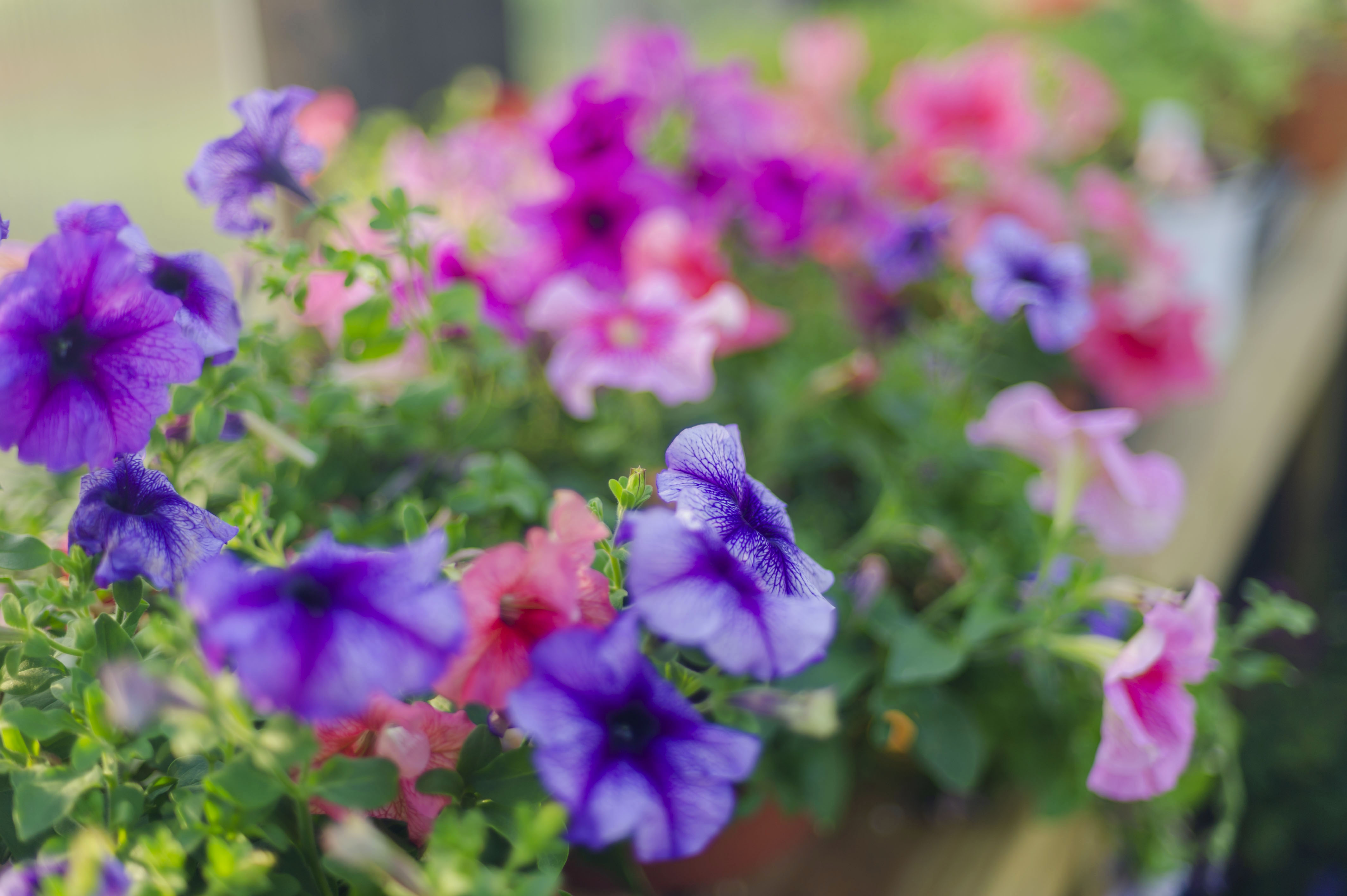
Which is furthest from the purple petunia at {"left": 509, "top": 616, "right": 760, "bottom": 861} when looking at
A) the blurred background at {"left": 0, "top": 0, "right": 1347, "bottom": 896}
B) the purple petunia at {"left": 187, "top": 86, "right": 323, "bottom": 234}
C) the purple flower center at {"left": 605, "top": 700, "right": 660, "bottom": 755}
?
the blurred background at {"left": 0, "top": 0, "right": 1347, "bottom": 896}

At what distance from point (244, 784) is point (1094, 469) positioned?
0.37 m

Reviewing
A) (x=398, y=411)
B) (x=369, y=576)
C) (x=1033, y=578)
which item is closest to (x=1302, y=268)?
(x=1033, y=578)

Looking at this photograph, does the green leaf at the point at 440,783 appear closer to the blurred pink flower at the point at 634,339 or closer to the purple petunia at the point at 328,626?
the purple petunia at the point at 328,626

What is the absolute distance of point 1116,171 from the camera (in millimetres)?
1058

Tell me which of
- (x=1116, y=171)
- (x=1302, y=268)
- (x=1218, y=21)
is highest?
(x=1218, y=21)

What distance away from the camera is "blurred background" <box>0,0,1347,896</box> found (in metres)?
0.82

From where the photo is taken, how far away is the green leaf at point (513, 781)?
0.26m

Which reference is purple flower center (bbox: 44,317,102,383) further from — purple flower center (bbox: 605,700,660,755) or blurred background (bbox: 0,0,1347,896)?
blurred background (bbox: 0,0,1347,896)

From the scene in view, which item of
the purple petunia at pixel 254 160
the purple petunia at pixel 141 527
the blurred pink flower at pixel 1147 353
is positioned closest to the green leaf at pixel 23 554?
the purple petunia at pixel 141 527

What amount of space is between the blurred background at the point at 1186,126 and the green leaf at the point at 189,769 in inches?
14.9

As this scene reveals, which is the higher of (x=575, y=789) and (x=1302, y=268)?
(x=575, y=789)

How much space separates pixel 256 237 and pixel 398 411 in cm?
8

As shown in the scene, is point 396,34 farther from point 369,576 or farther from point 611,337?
point 369,576

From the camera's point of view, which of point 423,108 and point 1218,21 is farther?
point 1218,21
